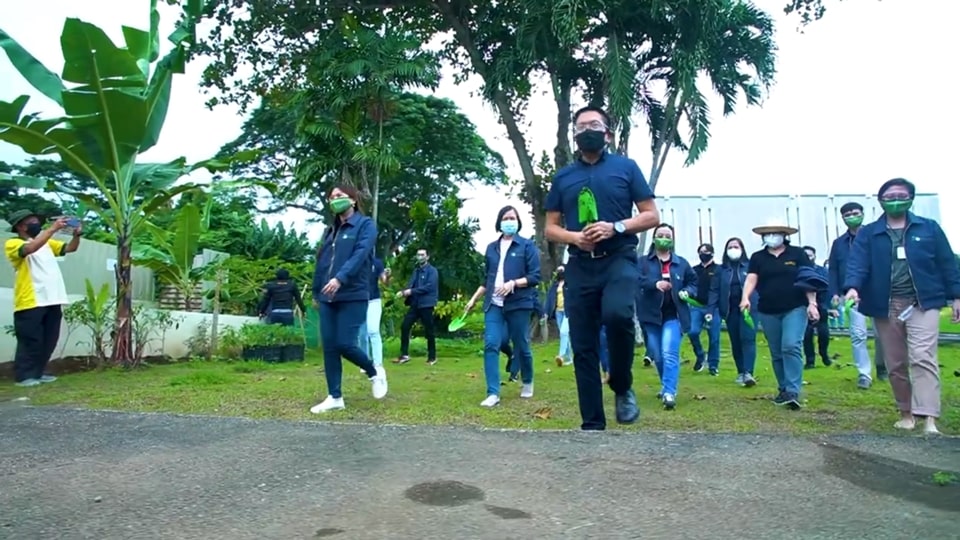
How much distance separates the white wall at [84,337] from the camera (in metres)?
9.44

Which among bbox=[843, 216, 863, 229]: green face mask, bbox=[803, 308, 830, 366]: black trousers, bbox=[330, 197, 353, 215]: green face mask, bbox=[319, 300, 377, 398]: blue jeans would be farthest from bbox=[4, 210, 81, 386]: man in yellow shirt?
bbox=[803, 308, 830, 366]: black trousers

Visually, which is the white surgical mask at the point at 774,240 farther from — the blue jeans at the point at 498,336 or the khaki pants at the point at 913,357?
the blue jeans at the point at 498,336

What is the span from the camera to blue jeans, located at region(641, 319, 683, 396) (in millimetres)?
6785

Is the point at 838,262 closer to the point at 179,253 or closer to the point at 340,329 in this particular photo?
the point at 340,329

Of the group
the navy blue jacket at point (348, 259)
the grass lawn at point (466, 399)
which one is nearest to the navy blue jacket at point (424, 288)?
the grass lawn at point (466, 399)

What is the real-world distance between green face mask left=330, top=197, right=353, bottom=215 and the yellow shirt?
155 inches

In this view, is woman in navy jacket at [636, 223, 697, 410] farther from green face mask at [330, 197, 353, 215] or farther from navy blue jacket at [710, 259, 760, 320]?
green face mask at [330, 197, 353, 215]

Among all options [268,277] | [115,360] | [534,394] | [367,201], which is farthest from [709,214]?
[115,360]

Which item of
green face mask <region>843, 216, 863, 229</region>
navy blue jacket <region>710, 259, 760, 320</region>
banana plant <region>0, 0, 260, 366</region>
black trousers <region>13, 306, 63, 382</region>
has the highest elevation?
banana plant <region>0, 0, 260, 366</region>

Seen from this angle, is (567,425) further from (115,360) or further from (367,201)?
(367,201)

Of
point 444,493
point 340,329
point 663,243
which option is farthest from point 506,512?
point 663,243

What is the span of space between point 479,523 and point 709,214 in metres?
17.2

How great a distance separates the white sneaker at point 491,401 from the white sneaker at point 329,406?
120cm

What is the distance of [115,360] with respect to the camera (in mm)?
9930
